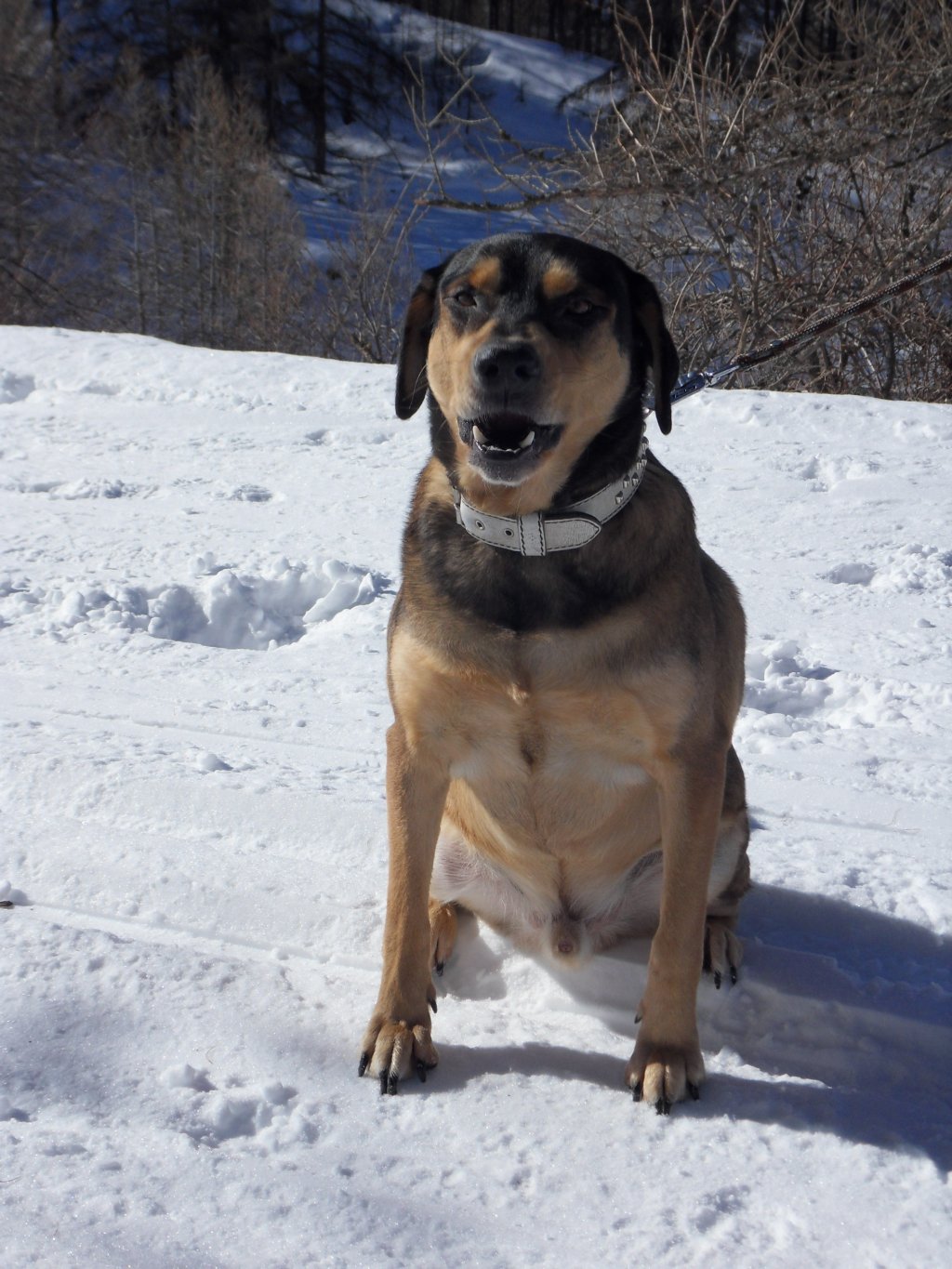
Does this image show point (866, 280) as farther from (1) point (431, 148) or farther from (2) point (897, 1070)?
(2) point (897, 1070)

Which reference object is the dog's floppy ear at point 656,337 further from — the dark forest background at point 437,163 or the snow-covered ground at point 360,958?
the dark forest background at point 437,163

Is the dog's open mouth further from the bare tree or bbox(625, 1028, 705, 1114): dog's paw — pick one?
the bare tree

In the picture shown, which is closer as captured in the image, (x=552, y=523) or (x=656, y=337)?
(x=552, y=523)

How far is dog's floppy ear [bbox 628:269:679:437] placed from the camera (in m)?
2.81

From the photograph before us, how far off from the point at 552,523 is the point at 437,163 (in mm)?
9197

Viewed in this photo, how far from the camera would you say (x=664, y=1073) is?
245cm

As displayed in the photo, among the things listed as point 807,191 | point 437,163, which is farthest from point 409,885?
point 437,163

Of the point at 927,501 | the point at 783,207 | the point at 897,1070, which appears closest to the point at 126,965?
the point at 897,1070

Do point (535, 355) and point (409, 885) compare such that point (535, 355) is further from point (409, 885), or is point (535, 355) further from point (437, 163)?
point (437, 163)

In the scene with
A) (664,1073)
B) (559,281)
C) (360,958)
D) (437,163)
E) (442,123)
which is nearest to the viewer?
(664,1073)

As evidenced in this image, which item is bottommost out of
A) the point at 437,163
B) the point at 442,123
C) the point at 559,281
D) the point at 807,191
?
the point at 442,123

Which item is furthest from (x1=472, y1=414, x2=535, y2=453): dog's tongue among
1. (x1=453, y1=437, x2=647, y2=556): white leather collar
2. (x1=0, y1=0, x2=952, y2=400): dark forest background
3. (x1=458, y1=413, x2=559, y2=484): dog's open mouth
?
(x1=0, y1=0, x2=952, y2=400): dark forest background

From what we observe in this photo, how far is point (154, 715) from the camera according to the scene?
13.8ft

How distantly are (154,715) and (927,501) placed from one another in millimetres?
4020
